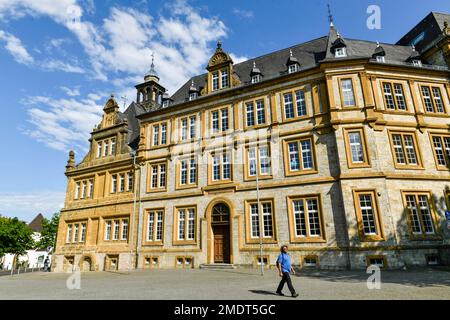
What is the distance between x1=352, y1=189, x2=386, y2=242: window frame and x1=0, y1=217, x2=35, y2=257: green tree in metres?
58.2

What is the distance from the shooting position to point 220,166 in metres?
24.3

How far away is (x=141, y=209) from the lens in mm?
26984

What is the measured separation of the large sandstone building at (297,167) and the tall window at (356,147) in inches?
3.0

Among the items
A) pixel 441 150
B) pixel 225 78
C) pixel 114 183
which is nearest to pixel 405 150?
pixel 441 150

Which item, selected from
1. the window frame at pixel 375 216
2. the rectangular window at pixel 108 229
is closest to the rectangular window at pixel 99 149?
the rectangular window at pixel 108 229

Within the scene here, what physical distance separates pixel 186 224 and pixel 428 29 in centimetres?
2831

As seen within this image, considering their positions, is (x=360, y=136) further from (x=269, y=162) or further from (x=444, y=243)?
(x=444, y=243)

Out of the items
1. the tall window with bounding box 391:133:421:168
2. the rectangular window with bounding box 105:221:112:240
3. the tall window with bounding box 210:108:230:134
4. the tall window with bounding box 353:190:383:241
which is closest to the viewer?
the tall window with bounding box 353:190:383:241

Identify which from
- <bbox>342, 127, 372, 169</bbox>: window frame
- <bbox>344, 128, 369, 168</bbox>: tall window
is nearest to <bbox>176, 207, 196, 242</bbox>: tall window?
<bbox>342, 127, 372, 169</bbox>: window frame

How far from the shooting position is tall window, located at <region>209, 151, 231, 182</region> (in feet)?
78.7

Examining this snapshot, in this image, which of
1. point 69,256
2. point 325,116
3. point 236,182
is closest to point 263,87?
point 325,116

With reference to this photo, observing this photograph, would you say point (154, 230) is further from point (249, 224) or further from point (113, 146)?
point (113, 146)

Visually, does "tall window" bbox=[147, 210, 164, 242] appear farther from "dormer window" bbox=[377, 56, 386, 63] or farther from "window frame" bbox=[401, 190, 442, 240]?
"dormer window" bbox=[377, 56, 386, 63]

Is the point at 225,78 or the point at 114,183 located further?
the point at 114,183
